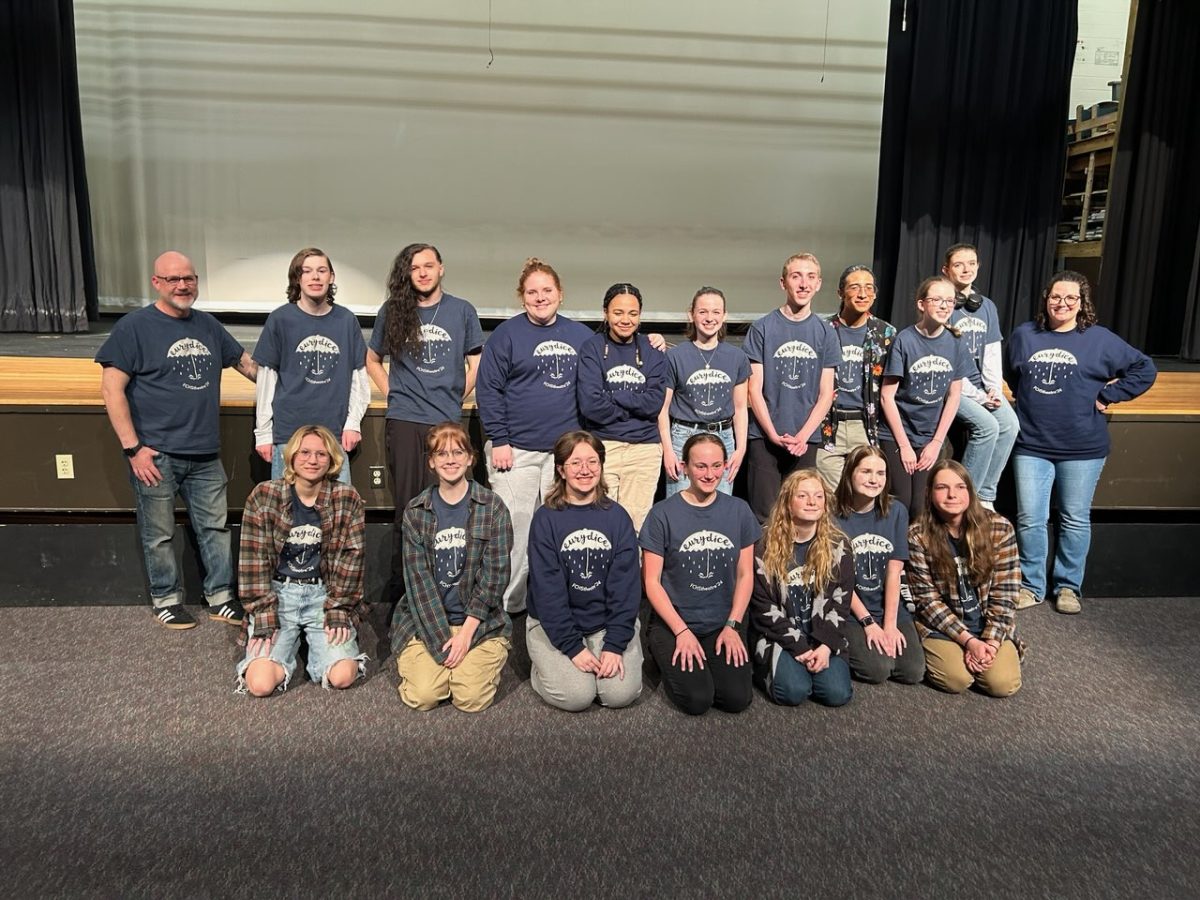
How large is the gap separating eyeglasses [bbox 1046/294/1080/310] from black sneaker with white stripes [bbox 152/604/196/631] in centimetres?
350

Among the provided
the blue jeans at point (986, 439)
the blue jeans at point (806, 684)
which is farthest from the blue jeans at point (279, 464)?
the blue jeans at point (986, 439)

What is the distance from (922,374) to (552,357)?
4.58 feet

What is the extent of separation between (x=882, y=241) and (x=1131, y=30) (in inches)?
84.8

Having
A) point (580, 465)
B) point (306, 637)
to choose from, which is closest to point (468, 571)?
point (580, 465)

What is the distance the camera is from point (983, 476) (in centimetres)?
348

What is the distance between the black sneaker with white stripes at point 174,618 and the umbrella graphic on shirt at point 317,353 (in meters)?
1.03

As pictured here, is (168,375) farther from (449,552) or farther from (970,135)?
(970,135)

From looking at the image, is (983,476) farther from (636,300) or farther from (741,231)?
(741,231)

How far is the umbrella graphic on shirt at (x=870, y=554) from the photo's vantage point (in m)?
2.80

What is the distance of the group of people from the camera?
8.74 feet

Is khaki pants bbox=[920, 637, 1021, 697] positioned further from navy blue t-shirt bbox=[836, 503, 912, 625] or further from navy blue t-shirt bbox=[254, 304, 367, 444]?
navy blue t-shirt bbox=[254, 304, 367, 444]

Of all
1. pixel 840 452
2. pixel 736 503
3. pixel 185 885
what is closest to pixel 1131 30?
pixel 840 452

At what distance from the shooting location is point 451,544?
2738 millimetres

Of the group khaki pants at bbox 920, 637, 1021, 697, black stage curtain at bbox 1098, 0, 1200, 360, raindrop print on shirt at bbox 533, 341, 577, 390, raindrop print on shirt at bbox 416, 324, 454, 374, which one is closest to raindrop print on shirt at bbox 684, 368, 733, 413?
raindrop print on shirt at bbox 533, 341, 577, 390
